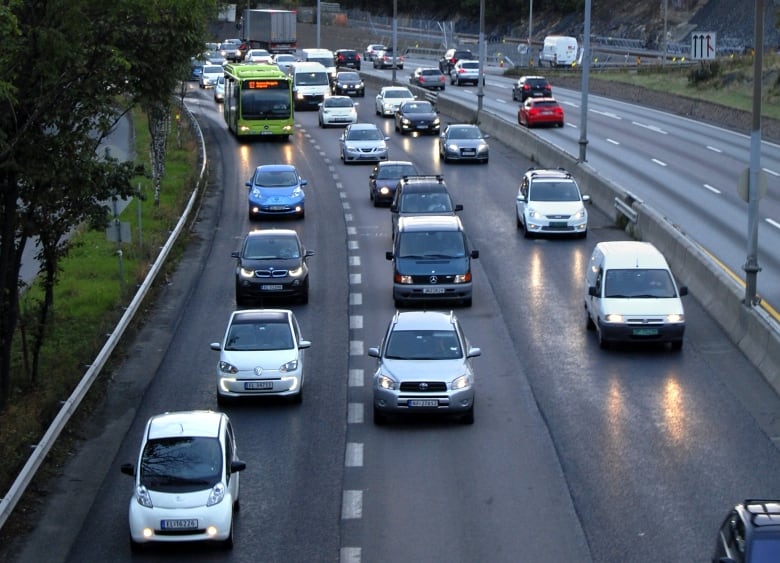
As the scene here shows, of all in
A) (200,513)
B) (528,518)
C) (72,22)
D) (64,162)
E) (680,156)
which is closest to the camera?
(200,513)

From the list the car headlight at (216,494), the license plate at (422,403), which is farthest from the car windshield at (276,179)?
the car headlight at (216,494)

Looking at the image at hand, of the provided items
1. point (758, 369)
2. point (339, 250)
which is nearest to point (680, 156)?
point (339, 250)

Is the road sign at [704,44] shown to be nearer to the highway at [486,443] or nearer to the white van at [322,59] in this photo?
the white van at [322,59]

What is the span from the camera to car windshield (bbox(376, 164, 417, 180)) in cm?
4212

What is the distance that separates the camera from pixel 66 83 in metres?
20.4

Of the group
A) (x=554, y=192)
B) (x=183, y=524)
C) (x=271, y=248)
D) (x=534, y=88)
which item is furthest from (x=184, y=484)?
(x=534, y=88)

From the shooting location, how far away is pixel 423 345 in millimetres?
21734

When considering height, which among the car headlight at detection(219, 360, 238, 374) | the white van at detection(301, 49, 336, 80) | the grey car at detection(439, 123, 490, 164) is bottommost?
the car headlight at detection(219, 360, 238, 374)

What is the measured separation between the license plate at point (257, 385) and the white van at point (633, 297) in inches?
271

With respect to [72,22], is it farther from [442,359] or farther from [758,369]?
[758,369]

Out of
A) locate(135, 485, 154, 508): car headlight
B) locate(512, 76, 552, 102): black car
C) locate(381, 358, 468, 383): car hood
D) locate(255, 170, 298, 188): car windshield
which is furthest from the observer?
locate(512, 76, 552, 102): black car

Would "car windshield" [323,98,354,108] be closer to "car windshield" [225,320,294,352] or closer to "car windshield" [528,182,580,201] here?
"car windshield" [528,182,580,201]

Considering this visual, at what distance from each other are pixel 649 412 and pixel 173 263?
16711mm

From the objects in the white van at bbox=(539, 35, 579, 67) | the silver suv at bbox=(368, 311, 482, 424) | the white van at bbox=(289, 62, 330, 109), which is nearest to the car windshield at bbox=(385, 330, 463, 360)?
the silver suv at bbox=(368, 311, 482, 424)
